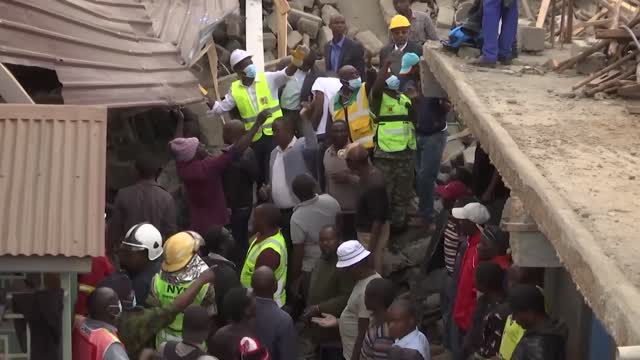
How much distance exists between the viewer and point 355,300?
8.41 meters

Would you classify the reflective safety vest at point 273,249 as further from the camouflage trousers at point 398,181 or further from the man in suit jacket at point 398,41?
the man in suit jacket at point 398,41

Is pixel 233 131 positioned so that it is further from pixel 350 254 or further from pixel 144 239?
pixel 144 239

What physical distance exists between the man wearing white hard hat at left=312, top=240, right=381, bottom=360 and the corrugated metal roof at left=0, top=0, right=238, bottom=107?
327 cm

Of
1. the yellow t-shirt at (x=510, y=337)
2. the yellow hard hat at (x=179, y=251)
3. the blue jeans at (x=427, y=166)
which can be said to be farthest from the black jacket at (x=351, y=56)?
the yellow t-shirt at (x=510, y=337)

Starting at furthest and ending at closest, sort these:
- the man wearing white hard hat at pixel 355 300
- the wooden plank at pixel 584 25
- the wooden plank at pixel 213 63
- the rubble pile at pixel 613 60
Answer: the wooden plank at pixel 213 63, the wooden plank at pixel 584 25, the rubble pile at pixel 613 60, the man wearing white hard hat at pixel 355 300

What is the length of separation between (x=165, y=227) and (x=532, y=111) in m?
2.91

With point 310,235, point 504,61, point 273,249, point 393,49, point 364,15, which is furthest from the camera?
point 364,15

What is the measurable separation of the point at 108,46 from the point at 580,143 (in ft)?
17.4

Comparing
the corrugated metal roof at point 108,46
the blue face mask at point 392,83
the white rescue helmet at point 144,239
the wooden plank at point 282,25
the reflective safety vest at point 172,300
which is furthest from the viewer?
the wooden plank at point 282,25

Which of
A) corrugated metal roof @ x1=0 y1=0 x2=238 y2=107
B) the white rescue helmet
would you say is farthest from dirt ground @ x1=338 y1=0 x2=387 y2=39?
the white rescue helmet

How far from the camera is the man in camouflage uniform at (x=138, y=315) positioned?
7484 mm

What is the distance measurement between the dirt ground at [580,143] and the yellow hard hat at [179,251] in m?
2.16

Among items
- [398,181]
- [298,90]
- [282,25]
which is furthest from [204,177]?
[282,25]

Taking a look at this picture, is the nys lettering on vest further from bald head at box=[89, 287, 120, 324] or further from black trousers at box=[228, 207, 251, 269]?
black trousers at box=[228, 207, 251, 269]
